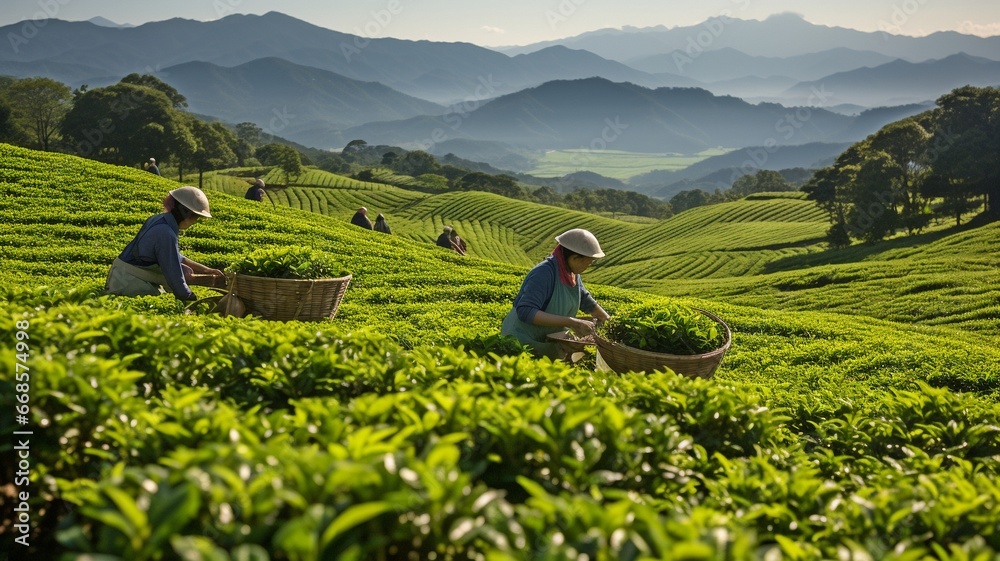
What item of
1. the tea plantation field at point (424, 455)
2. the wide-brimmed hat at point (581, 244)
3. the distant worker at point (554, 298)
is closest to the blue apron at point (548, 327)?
the distant worker at point (554, 298)

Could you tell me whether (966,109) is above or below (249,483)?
above

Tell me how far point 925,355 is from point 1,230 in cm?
1922

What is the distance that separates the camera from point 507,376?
3982 mm

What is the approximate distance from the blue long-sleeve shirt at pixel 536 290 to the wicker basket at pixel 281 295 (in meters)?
2.21

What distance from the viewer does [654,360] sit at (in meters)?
5.40

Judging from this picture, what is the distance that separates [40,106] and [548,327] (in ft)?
342

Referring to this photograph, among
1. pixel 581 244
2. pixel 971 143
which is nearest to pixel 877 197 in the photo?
pixel 971 143

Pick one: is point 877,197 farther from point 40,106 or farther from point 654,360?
point 40,106

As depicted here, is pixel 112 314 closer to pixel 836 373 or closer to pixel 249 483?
pixel 249 483

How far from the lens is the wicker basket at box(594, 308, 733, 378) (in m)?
5.40

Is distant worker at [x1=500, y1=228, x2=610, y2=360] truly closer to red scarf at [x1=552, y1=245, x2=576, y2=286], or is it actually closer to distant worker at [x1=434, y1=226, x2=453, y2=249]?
red scarf at [x1=552, y1=245, x2=576, y2=286]

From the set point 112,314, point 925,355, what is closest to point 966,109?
point 925,355

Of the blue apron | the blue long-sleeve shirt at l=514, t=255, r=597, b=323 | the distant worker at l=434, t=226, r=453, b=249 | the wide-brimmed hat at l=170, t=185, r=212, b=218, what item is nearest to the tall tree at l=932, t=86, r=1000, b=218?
the distant worker at l=434, t=226, r=453, b=249

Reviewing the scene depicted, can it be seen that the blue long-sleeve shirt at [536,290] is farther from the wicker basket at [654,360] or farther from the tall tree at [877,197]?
the tall tree at [877,197]
